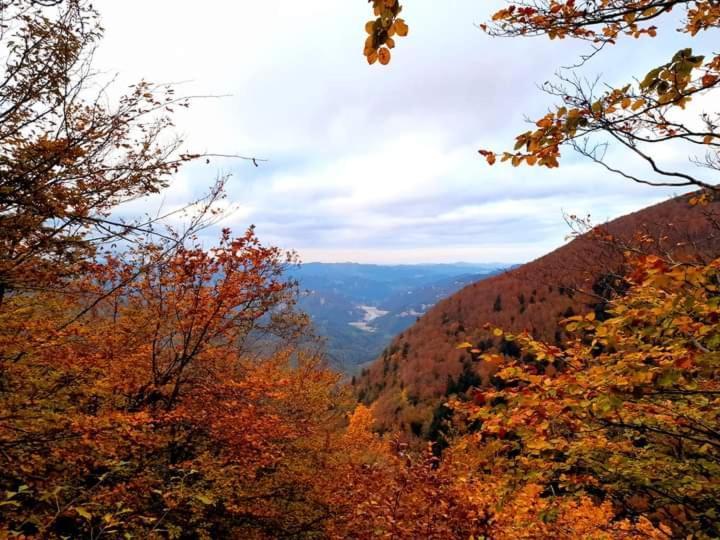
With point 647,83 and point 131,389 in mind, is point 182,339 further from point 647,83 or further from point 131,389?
point 647,83

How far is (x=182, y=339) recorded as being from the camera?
12.9 m

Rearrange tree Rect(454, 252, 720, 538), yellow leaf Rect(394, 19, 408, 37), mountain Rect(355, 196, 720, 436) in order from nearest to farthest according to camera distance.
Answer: yellow leaf Rect(394, 19, 408, 37) < tree Rect(454, 252, 720, 538) < mountain Rect(355, 196, 720, 436)

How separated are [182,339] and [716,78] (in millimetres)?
13596

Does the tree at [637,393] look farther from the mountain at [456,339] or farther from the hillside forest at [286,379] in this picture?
the mountain at [456,339]

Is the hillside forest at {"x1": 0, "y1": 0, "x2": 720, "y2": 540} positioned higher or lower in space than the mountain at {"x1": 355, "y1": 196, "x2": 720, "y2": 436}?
higher

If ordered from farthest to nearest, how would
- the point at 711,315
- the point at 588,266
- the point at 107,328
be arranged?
the point at 107,328
the point at 588,266
the point at 711,315

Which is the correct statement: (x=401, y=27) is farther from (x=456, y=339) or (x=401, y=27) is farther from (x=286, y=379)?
(x=456, y=339)

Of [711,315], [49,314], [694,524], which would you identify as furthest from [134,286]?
[694,524]

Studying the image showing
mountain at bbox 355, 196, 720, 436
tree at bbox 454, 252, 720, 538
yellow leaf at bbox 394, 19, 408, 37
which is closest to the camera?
yellow leaf at bbox 394, 19, 408, 37

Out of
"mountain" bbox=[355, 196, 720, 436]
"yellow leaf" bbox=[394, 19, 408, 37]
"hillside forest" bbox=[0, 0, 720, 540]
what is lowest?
"mountain" bbox=[355, 196, 720, 436]

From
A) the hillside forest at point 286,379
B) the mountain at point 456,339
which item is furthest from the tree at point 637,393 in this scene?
the mountain at point 456,339

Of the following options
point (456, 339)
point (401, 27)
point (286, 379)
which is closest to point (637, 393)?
point (401, 27)

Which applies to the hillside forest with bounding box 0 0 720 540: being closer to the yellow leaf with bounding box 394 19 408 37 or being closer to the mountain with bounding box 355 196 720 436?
the yellow leaf with bounding box 394 19 408 37

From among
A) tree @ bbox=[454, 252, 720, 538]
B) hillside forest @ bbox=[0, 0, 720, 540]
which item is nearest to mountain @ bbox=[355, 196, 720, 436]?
hillside forest @ bbox=[0, 0, 720, 540]
